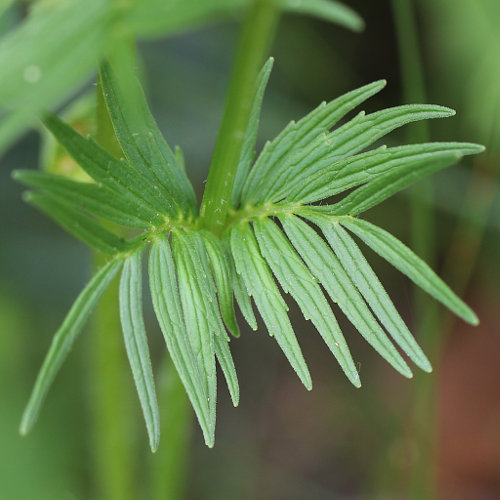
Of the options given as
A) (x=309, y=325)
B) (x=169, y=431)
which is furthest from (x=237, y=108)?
(x=309, y=325)

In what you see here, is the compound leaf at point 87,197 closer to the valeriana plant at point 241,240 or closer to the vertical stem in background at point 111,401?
the valeriana plant at point 241,240

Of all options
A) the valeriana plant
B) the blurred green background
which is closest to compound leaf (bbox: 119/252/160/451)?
the valeriana plant

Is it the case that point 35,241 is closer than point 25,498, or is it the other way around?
point 25,498

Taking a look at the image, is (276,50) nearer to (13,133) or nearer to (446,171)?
(446,171)

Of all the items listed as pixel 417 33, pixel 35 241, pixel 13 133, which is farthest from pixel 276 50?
pixel 13 133

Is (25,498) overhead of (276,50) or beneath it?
beneath

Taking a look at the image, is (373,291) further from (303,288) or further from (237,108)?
(237,108)

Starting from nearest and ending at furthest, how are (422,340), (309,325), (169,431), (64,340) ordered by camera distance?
1. (64,340)
2. (169,431)
3. (422,340)
4. (309,325)
